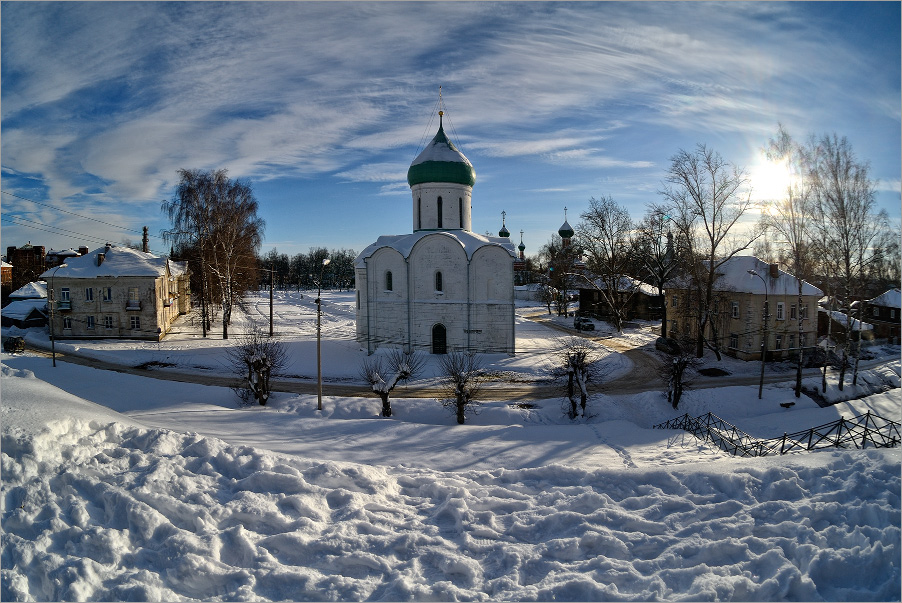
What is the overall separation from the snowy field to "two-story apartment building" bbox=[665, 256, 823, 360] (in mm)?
18654

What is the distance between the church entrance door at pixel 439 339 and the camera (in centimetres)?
2583

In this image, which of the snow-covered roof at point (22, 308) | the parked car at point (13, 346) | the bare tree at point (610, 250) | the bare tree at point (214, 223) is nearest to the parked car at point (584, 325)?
the bare tree at point (610, 250)

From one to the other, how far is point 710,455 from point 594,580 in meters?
6.81

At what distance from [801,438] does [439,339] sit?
16.4m

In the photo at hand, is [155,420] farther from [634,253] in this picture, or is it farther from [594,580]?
[634,253]

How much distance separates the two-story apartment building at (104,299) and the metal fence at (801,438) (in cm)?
2900

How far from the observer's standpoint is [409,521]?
7578mm

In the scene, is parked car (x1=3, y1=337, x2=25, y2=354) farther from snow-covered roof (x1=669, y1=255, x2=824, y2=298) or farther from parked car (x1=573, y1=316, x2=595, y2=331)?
snow-covered roof (x1=669, y1=255, x2=824, y2=298)

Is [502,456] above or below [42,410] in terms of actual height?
below

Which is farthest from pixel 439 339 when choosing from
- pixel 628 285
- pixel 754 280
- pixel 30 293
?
pixel 30 293

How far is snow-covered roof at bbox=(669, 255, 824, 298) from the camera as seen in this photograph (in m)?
26.0

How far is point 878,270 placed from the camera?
67.2ft

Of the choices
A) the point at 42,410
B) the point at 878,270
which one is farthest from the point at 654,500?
the point at 878,270

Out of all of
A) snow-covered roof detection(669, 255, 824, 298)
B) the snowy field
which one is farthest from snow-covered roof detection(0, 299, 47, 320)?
snow-covered roof detection(669, 255, 824, 298)
